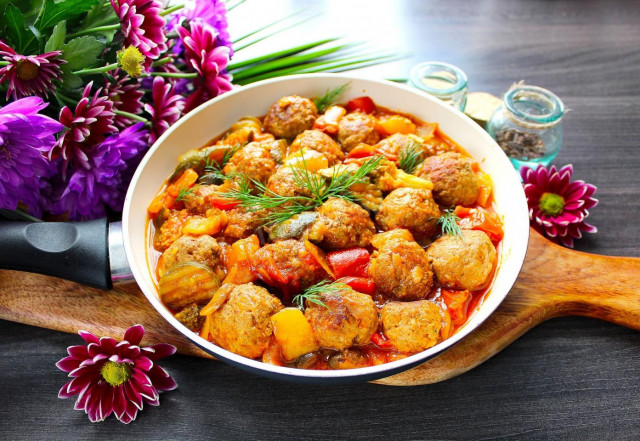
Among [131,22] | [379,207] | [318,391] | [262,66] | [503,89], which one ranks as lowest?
[318,391]

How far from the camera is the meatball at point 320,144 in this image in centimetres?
311

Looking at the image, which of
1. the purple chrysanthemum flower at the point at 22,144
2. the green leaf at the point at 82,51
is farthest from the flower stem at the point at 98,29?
the purple chrysanthemum flower at the point at 22,144

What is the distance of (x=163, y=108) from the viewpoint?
10.9ft

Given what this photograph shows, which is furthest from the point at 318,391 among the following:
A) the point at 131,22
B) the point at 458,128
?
the point at 131,22

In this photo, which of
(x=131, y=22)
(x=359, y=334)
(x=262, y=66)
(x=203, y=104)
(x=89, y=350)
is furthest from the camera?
(x=262, y=66)

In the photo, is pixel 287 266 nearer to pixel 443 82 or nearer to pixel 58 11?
pixel 58 11

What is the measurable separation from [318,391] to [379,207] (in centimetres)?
99

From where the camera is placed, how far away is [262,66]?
402 centimetres

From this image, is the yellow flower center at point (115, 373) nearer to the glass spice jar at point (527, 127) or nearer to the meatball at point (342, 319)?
the meatball at point (342, 319)

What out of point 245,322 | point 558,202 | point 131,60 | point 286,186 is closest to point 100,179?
point 131,60

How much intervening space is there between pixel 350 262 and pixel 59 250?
145 cm

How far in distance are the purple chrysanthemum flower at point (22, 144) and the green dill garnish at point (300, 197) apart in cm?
89

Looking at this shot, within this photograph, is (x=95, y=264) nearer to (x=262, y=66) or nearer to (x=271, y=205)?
(x=271, y=205)

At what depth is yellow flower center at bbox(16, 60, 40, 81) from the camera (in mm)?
2725
